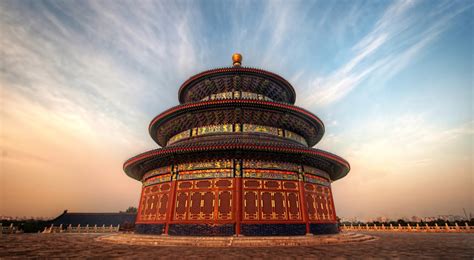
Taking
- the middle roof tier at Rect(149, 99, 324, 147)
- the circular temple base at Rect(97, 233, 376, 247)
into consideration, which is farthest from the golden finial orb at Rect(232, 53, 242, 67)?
the circular temple base at Rect(97, 233, 376, 247)

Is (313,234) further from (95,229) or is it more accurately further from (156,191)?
(95,229)

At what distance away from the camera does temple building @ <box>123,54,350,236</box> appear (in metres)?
14.2

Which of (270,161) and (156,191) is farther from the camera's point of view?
(156,191)

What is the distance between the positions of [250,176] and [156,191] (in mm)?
7494

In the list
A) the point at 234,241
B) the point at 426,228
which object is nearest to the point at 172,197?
the point at 234,241

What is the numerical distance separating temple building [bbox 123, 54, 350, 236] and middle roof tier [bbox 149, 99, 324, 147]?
0.25ft

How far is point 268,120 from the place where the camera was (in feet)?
61.2

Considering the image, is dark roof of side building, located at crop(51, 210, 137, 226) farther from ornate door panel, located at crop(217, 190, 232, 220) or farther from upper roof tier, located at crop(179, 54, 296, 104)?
ornate door panel, located at crop(217, 190, 232, 220)

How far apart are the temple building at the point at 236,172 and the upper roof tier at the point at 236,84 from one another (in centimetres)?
21

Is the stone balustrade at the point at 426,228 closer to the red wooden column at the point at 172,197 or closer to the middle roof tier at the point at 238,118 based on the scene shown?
the middle roof tier at the point at 238,118

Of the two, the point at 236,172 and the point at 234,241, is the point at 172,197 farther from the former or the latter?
the point at 234,241

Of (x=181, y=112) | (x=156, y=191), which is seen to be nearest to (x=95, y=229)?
(x=156, y=191)

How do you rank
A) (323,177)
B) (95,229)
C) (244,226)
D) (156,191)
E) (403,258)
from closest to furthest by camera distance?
1. (403,258)
2. (244,226)
3. (156,191)
4. (323,177)
5. (95,229)

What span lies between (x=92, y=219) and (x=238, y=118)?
34829 millimetres
